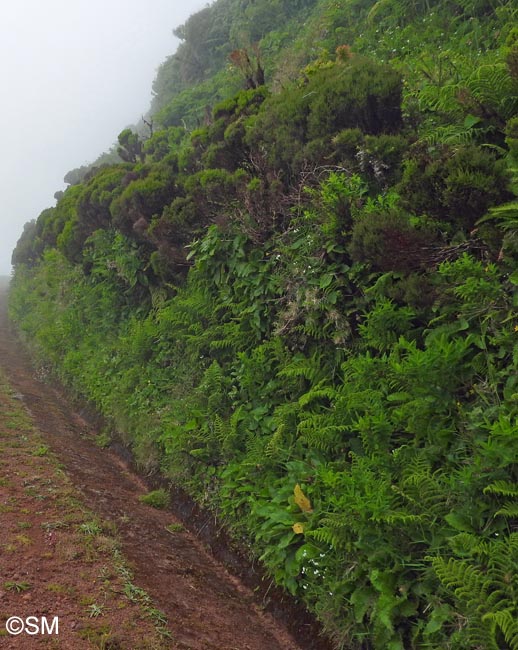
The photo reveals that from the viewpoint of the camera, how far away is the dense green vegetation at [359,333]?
12.1ft

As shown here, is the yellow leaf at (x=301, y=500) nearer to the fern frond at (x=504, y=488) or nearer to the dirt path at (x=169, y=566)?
the dirt path at (x=169, y=566)

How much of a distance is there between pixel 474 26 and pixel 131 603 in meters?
9.22

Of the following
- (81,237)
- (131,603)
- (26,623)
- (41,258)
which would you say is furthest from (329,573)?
(41,258)

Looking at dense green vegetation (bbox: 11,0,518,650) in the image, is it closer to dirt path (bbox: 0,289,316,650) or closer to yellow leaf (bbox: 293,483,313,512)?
yellow leaf (bbox: 293,483,313,512)

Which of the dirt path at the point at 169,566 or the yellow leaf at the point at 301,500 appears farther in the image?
the yellow leaf at the point at 301,500

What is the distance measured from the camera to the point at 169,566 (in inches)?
204

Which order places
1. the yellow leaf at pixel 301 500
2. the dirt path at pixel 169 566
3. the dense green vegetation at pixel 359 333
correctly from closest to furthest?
the dense green vegetation at pixel 359 333 → the dirt path at pixel 169 566 → the yellow leaf at pixel 301 500

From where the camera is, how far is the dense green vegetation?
3688mm
